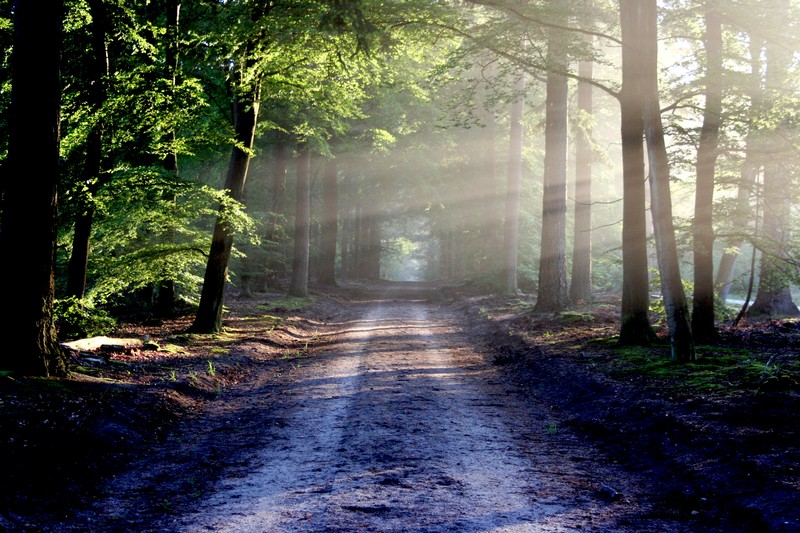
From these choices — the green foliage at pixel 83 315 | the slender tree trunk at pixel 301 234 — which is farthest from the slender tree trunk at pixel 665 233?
the slender tree trunk at pixel 301 234

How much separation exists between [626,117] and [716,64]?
2938 mm

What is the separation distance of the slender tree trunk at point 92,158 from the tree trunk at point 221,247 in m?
3.07

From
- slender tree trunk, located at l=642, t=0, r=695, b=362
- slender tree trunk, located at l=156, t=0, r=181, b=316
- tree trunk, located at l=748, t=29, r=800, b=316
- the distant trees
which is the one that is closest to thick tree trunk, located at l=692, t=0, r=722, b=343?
the distant trees

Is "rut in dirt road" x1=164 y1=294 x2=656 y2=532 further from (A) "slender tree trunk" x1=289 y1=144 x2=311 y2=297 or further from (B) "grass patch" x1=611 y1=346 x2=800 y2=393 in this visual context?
(A) "slender tree trunk" x1=289 y1=144 x2=311 y2=297

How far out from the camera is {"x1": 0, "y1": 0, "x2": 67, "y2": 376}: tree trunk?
7.32 m

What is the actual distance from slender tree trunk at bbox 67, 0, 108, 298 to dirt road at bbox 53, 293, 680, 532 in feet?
14.9

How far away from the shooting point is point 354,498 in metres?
4.85

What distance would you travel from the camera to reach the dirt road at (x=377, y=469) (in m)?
4.52

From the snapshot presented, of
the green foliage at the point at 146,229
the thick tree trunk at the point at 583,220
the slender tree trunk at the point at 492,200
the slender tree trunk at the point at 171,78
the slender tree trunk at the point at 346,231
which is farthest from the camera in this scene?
the slender tree trunk at the point at 346,231

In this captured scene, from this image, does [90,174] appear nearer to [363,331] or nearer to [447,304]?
[363,331]

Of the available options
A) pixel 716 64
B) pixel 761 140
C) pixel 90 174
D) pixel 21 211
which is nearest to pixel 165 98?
pixel 90 174

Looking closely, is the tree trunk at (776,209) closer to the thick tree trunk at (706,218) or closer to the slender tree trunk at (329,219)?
the thick tree trunk at (706,218)

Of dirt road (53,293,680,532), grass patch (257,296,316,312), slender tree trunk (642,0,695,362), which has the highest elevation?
slender tree trunk (642,0,695,362)

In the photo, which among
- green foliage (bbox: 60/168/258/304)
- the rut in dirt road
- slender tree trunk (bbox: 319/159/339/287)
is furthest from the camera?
slender tree trunk (bbox: 319/159/339/287)
